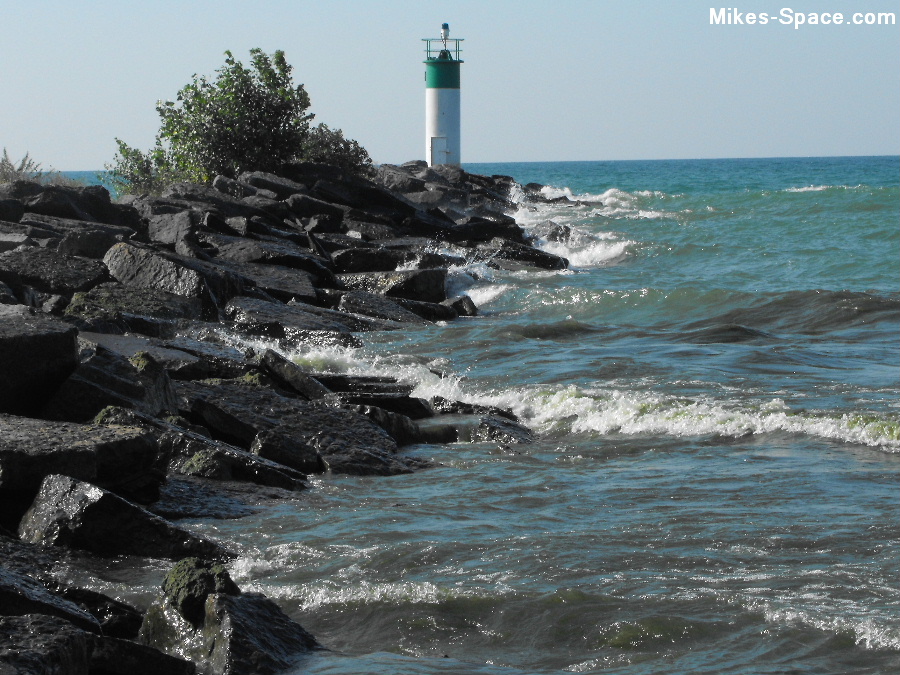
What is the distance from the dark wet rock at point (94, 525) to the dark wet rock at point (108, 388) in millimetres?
1797

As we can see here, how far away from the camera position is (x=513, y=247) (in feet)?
80.7

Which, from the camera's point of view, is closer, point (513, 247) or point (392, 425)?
point (392, 425)

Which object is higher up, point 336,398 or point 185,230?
point 185,230

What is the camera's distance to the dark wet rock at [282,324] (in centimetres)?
1377

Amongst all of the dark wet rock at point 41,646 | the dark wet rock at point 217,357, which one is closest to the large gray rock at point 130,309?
the dark wet rock at point 217,357

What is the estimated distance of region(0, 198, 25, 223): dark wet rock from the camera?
16859 millimetres

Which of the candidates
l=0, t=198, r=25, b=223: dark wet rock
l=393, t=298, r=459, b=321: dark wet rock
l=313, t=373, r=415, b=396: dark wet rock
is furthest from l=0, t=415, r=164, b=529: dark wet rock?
l=0, t=198, r=25, b=223: dark wet rock

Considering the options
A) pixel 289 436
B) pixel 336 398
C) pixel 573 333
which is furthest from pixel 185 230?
pixel 289 436

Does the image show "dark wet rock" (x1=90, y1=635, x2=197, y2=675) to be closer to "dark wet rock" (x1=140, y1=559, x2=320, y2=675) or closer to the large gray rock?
"dark wet rock" (x1=140, y1=559, x2=320, y2=675)

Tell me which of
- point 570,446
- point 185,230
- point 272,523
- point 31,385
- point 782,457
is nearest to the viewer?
point 272,523

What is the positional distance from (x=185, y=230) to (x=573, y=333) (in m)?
6.33

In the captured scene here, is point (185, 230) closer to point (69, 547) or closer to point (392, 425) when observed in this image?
point (392, 425)

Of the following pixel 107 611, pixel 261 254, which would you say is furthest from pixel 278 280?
pixel 107 611

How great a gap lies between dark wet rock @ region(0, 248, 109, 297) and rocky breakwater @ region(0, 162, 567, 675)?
0.03 m
